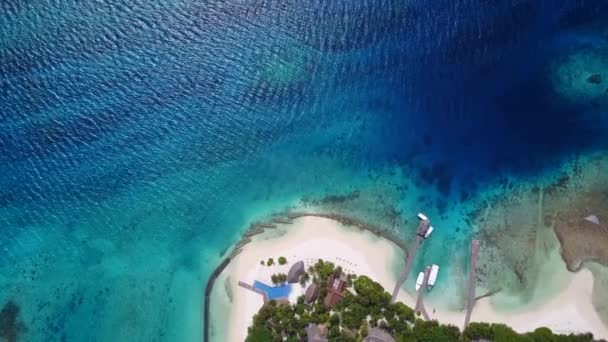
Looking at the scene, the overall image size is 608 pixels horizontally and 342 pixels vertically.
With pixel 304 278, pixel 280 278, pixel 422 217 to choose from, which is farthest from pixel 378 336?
pixel 422 217

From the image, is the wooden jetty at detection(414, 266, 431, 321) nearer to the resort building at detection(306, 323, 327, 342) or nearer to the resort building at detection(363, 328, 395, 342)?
the resort building at detection(363, 328, 395, 342)

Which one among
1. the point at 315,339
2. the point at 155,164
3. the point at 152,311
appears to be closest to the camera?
the point at 315,339

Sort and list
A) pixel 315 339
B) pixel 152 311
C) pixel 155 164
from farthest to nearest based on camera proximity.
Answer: pixel 155 164, pixel 152 311, pixel 315 339

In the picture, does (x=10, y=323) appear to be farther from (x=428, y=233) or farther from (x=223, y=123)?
(x=428, y=233)

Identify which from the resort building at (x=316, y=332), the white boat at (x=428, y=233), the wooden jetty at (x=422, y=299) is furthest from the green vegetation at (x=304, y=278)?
the white boat at (x=428, y=233)

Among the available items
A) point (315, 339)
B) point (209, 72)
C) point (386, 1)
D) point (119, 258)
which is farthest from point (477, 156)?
point (119, 258)

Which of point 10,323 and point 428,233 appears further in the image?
point 10,323

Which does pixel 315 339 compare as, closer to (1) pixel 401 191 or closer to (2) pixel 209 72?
(1) pixel 401 191

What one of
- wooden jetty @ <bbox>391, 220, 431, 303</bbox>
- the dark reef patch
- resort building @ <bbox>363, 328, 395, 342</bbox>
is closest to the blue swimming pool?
resort building @ <bbox>363, 328, 395, 342</bbox>
